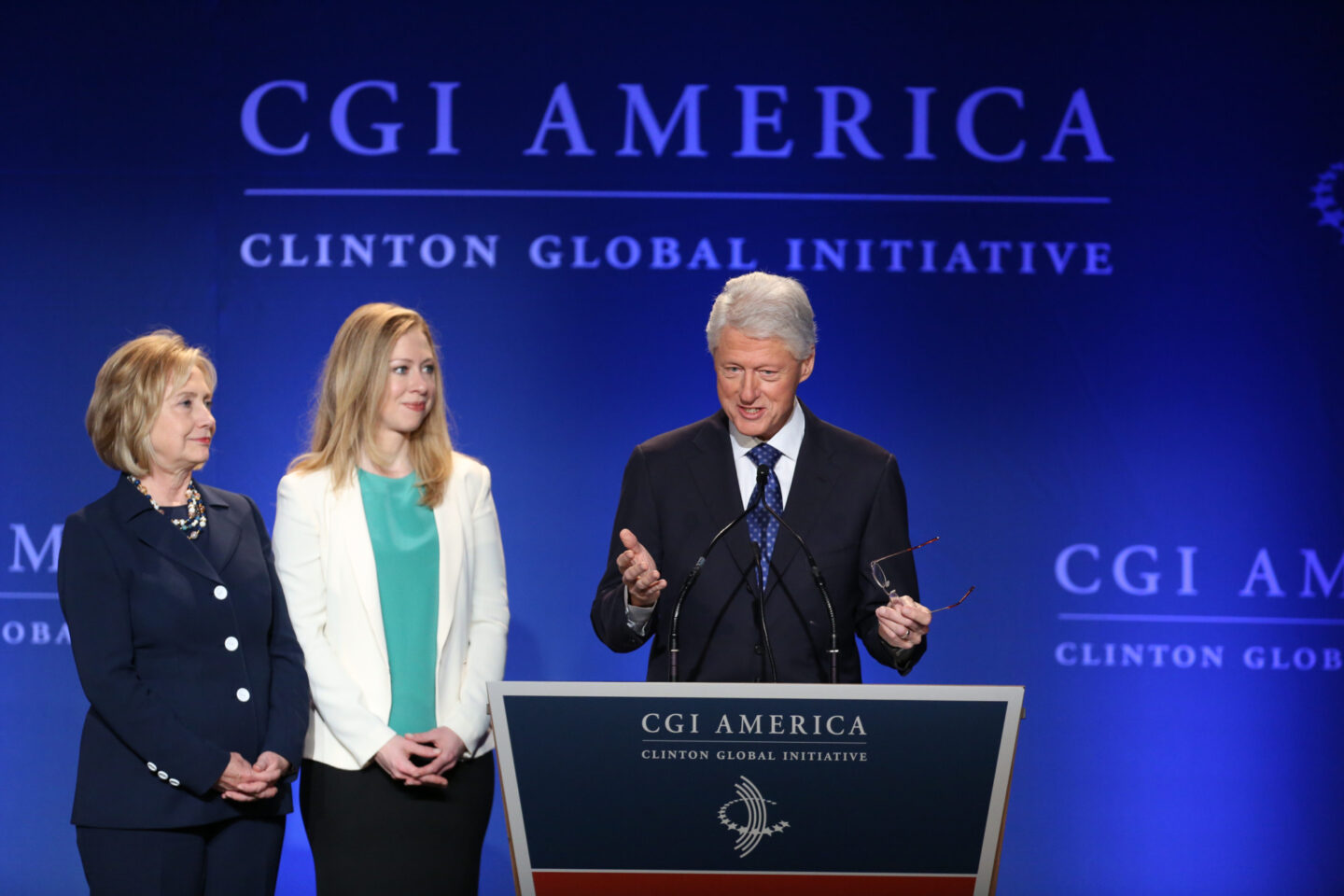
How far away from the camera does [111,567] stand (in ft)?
7.69

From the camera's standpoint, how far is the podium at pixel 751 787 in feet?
5.39

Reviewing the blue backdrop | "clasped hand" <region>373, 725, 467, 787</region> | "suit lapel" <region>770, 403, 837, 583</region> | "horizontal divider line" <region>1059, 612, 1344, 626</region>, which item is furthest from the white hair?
"horizontal divider line" <region>1059, 612, 1344, 626</region>

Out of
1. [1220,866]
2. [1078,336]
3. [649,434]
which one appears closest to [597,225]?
[649,434]

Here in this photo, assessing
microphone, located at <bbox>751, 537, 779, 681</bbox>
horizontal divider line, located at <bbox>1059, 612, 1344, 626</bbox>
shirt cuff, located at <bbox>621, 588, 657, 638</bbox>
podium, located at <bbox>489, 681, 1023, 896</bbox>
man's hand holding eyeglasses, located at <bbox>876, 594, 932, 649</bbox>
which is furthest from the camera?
horizontal divider line, located at <bbox>1059, 612, 1344, 626</bbox>

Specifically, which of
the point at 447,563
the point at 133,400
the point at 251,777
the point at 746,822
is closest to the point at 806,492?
the point at 447,563

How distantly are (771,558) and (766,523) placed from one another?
68 millimetres

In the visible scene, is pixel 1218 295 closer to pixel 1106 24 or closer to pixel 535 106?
pixel 1106 24

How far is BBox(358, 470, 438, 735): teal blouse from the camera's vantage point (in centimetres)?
250

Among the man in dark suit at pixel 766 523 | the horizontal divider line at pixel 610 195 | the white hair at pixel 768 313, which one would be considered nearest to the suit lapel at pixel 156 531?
the man in dark suit at pixel 766 523

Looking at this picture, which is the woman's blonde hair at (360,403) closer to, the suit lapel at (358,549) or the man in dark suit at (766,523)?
the suit lapel at (358,549)

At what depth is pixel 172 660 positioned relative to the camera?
238cm

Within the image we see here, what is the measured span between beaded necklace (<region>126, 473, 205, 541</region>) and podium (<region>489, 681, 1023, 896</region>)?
1.09m

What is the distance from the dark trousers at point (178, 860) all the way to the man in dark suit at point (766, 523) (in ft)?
2.62

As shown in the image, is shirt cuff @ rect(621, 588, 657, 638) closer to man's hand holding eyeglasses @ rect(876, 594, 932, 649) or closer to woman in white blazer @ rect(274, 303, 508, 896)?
man's hand holding eyeglasses @ rect(876, 594, 932, 649)
